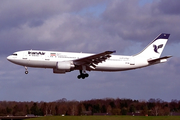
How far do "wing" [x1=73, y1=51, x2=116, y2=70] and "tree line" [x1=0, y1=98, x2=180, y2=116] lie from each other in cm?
2278

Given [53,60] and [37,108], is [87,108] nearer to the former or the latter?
[37,108]

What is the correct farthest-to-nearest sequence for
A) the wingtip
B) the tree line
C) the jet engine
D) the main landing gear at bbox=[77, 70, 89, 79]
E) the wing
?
the tree line
the wingtip
the main landing gear at bbox=[77, 70, 89, 79]
the jet engine
the wing

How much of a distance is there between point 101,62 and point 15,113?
170 feet

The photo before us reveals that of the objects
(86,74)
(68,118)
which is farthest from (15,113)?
(68,118)

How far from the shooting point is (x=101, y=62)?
5138 cm

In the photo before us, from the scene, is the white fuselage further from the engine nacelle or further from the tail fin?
the tail fin

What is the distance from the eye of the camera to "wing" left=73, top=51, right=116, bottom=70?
160 ft

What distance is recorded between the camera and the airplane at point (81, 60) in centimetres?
4894

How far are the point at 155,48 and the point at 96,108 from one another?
29723 millimetres

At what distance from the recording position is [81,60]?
1953 inches

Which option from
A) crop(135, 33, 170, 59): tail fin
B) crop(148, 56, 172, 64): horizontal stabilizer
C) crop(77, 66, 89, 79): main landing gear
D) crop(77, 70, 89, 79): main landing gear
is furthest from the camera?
crop(135, 33, 170, 59): tail fin

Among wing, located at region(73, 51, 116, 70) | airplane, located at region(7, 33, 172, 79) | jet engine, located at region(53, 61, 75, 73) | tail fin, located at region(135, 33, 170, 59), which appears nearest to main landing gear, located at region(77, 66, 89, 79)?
airplane, located at region(7, 33, 172, 79)

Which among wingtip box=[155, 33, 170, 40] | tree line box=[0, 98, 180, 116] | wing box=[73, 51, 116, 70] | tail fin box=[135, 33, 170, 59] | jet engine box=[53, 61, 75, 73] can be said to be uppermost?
wingtip box=[155, 33, 170, 40]

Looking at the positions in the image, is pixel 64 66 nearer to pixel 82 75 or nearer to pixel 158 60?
pixel 82 75
